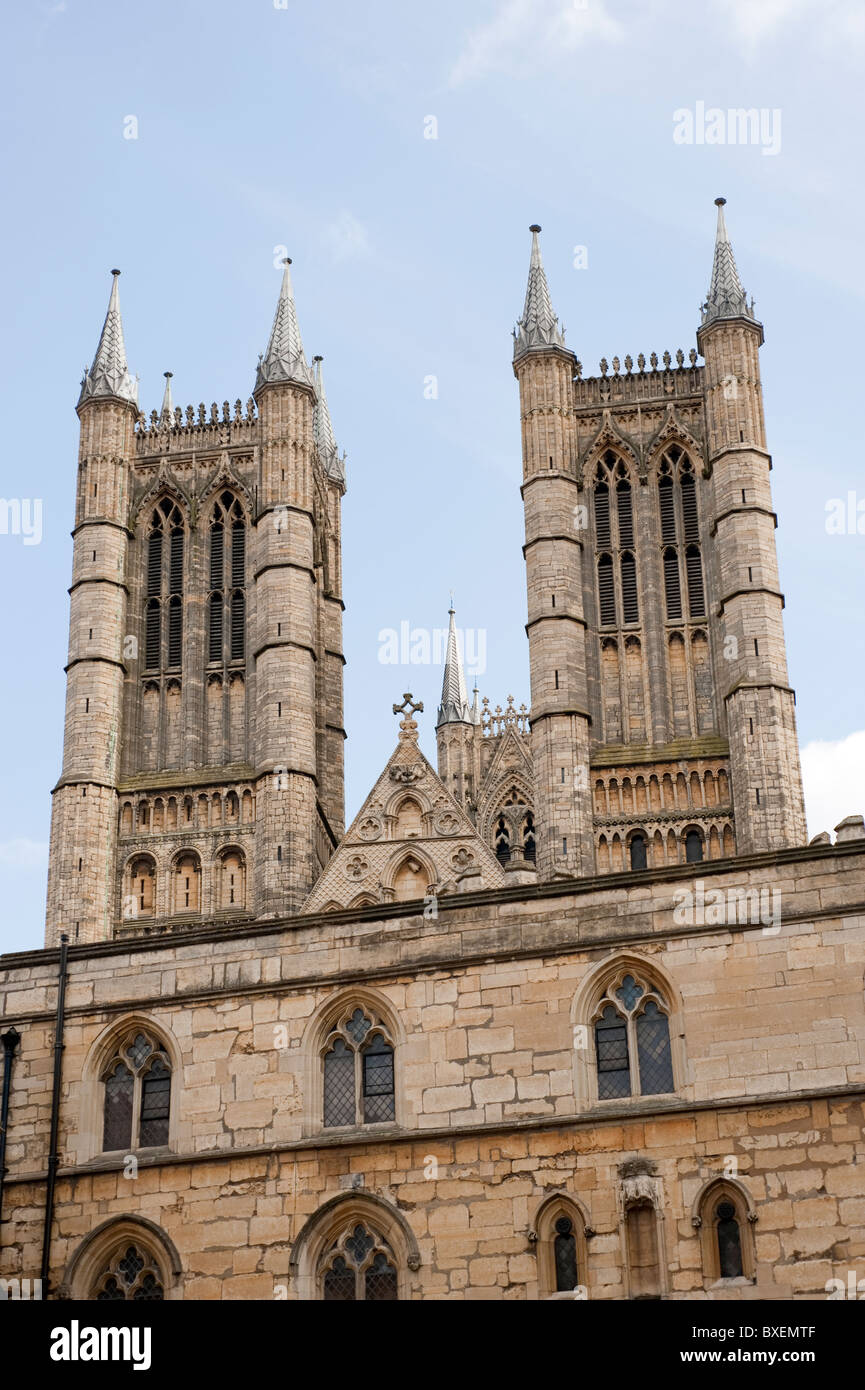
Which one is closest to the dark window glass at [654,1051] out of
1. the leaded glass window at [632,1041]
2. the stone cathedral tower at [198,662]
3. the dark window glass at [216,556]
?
the leaded glass window at [632,1041]

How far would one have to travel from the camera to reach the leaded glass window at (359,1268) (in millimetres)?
22016

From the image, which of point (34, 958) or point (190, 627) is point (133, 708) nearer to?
point (190, 627)

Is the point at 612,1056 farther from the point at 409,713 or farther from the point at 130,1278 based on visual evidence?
the point at 409,713

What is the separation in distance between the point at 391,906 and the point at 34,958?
4.44 metres

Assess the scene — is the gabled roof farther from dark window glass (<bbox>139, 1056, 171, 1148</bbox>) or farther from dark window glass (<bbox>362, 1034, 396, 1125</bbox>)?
dark window glass (<bbox>362, 1034, 396, 1125</bbox>)

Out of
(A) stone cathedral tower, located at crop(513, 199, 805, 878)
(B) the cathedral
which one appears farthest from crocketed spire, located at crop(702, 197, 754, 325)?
(B) the cathedral

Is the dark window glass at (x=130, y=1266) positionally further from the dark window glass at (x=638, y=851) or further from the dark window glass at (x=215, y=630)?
the dark window glass at (x=215, y=630)

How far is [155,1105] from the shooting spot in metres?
23.7

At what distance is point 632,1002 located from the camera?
73.8 feet

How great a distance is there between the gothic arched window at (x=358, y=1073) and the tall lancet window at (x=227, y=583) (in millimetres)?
35173

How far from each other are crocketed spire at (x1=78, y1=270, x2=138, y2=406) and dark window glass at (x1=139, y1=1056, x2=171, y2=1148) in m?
39.6

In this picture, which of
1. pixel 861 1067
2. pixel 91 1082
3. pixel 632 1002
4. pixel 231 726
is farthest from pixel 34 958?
pixel 231 726

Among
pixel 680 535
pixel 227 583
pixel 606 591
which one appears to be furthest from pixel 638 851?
pixel 227 583

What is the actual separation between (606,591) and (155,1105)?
35033 millimetres
